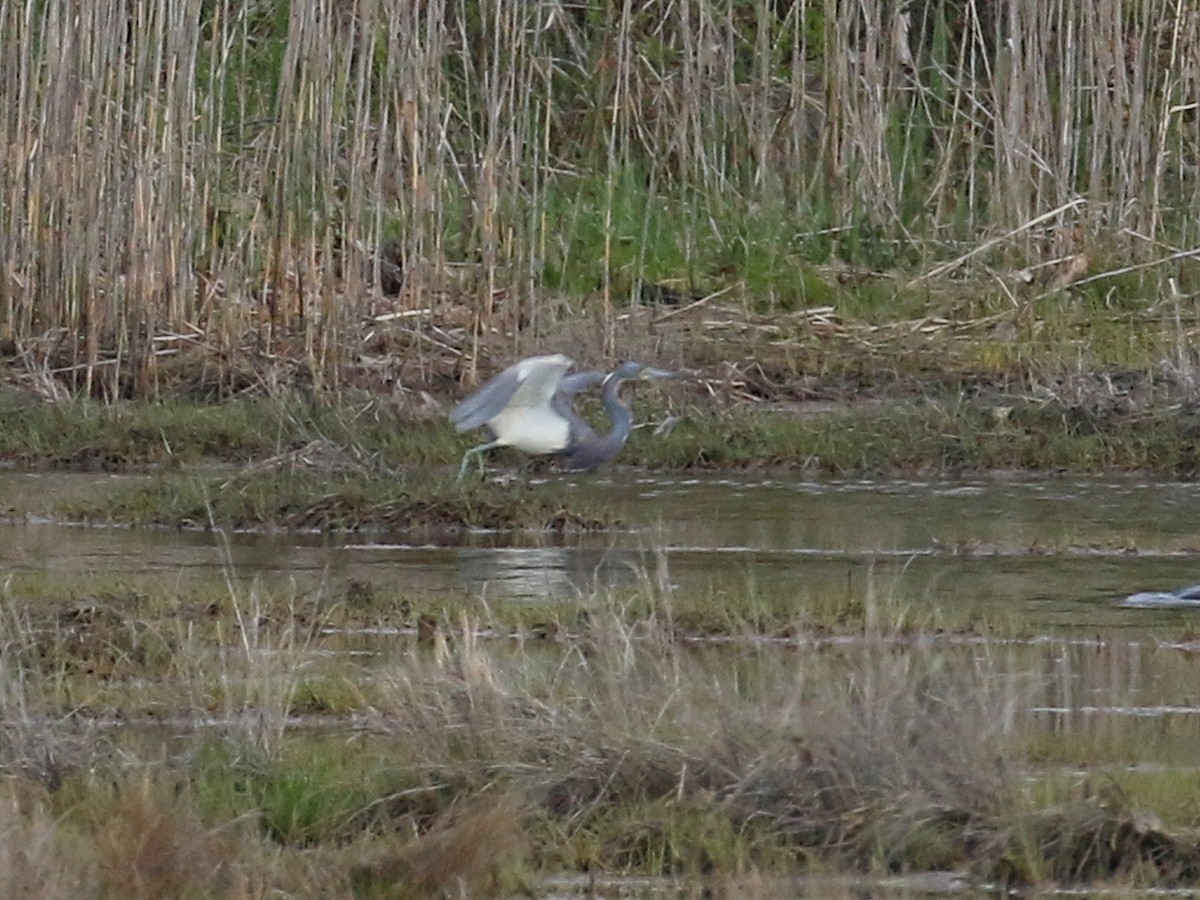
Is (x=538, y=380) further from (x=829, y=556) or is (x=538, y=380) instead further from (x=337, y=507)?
(x=829, y=556)

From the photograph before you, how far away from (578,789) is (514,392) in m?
5.22

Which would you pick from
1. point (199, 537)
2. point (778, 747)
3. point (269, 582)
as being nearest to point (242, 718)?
point (778, 747)

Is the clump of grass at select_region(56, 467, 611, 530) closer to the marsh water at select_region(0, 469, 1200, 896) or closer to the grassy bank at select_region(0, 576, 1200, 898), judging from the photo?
the marsh water at select_region(0, 469, 1200, 896)

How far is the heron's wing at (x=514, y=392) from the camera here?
33.6ft

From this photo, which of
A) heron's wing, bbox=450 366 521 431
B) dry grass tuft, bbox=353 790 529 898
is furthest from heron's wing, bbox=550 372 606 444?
dry grass tuft, bbox=353 790 529 898

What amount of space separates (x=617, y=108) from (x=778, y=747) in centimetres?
911

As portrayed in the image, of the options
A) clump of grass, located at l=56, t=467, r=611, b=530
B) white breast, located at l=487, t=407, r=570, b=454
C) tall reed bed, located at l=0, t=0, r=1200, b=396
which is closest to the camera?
clump of grass, located at l=56, t=467, r=611, b=530

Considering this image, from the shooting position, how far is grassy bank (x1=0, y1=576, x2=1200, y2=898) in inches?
185

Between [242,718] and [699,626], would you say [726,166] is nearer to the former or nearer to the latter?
[699,626]

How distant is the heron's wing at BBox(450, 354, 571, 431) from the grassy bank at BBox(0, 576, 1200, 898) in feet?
13.8

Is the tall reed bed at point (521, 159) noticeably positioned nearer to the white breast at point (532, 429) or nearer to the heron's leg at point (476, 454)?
the heron's leg at point (476, 454)

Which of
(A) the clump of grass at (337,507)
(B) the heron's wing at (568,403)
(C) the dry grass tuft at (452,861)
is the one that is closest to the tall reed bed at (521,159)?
(B) the heron's wing at (568,403)

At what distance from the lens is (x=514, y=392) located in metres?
10.4

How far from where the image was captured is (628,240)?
50.6ft
